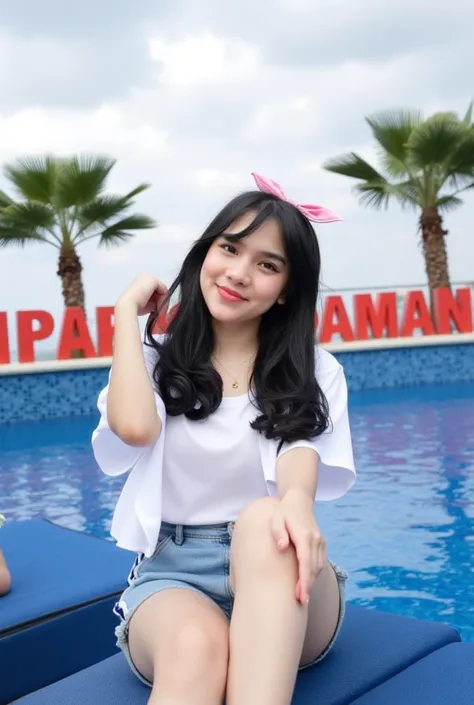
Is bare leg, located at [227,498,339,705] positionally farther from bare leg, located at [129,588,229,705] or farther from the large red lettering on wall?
the large red lettering on wall

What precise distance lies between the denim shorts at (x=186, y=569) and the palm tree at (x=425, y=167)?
1430cm

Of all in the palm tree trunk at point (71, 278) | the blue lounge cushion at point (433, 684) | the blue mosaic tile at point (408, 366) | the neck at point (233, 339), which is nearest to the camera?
the blue lounge cushion at point (433, 684)

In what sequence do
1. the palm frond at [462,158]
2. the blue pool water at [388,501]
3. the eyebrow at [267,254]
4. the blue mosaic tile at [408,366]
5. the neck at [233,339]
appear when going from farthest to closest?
the palm frond at [462,158], the blue mosaic tile at [408,366], the blue pool water at [388,501], the neck at [233,339], the eyebrow at [267,254]

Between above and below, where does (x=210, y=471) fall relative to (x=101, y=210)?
below

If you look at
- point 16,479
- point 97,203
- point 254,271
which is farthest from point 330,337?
point 254,271

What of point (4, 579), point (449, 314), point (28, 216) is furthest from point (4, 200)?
point (4, 579)

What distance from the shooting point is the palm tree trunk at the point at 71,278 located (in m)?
14.9

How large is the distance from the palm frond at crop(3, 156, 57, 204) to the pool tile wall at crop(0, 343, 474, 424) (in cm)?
371

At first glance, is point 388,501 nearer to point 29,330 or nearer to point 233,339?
point 233,339

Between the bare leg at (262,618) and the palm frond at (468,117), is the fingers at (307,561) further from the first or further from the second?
the palm frond at (468,117)

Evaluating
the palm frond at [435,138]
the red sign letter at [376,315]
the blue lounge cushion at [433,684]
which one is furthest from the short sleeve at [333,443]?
the palm frond at [435,138]

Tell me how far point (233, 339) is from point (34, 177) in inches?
516

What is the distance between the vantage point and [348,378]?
13773 millimetres

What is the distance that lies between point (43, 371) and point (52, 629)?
10325 mm
